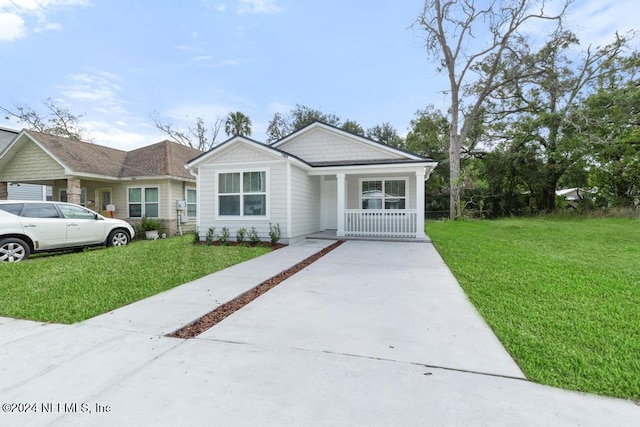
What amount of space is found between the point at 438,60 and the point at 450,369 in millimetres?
23803

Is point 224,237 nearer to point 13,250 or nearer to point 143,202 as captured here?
point 13,250

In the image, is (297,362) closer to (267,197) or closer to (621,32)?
(267,197)

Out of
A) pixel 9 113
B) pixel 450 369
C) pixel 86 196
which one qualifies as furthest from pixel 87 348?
pixel 9 113

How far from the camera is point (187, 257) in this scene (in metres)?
7.61

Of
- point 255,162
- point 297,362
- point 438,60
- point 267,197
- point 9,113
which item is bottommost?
point 297,362

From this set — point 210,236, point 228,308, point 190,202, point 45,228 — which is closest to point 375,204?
point 210,236

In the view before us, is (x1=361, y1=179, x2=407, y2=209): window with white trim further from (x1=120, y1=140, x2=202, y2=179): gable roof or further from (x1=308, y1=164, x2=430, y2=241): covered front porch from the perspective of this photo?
(x1=120, y1=140, x2=202, y2=179): gable roof

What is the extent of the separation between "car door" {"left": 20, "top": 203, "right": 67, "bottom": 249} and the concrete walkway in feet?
19.1

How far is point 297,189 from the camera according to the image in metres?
10.3

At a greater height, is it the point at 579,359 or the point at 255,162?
the point at 255,162

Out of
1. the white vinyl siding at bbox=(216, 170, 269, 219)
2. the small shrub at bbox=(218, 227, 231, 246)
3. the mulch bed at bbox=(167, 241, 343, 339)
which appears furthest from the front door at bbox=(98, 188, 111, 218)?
the mulch bed at bbox=(167, 241, 343, 339)

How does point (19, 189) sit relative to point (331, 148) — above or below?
below

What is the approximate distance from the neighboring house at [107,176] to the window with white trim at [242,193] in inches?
161

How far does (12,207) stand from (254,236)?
20.3 ft
